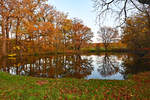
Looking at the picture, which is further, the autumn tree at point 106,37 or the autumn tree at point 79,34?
the autumn tree at point 106,37

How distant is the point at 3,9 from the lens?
18562mm

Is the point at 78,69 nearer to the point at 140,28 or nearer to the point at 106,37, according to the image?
the point at 140,28

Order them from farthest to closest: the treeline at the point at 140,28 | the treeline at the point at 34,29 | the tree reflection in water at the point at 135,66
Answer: the treeline at the point at 34,29
the tree reflection in water at the point at 135,66
the treeline at the point at 140,28

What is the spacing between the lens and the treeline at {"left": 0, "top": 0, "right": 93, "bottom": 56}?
2006cm

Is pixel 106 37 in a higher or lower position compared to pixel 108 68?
higher

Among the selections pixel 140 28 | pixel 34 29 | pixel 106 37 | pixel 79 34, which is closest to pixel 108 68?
pixel 140 28

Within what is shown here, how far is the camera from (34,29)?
2314 centimetres

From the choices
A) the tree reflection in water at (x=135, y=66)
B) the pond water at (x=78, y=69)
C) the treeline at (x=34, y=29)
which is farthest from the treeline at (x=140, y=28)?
the treeline at (x=34, y=29)

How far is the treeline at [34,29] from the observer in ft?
65.8

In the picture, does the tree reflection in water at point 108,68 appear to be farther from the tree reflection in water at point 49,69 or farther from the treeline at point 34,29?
the treeline at point 34,29

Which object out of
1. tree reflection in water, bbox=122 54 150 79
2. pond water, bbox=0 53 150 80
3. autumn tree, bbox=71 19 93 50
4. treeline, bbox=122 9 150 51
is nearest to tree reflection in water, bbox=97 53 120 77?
pond water, bbox=0 53 150 80

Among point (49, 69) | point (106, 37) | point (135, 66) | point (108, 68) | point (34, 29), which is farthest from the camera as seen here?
point (106, 37)

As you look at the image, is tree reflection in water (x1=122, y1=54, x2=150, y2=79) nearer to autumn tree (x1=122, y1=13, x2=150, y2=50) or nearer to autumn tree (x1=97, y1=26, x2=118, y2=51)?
autumn tree (x1=122, y1=13, x2=150, y2=50)

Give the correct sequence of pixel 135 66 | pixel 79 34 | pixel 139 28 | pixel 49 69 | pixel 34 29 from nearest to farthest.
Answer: pixel 49 69, pixel 135 66, pixel 139 28, pixel 34 29, pixel 79 34
